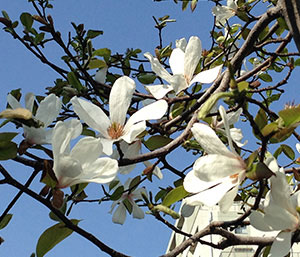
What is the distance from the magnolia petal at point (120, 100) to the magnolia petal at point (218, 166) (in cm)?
18

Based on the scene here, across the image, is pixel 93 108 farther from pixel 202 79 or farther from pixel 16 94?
pixel 202 79

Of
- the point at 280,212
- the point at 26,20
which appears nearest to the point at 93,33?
the point at 26,20

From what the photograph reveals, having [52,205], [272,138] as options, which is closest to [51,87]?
[52,205]

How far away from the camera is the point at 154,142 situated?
35.6 inches

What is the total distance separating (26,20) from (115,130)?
74cm

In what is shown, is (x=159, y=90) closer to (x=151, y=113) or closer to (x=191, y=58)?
(x=191, y=58)

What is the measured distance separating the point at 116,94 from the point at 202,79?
7.0 inches

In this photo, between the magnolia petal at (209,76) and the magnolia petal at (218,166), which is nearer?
the magnolia petal at (218,166)

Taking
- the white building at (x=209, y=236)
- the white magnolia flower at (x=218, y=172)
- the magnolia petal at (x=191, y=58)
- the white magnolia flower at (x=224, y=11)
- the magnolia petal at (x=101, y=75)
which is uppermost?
the white building at (x=209, y=236)

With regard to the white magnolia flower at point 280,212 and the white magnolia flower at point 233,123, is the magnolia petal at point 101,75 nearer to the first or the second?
the white magnolia flower at point 233,123

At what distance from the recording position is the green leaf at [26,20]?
4.36 ft

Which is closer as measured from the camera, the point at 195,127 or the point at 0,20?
the point at 195,127

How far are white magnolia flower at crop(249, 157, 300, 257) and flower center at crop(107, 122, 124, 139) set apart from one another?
23 cm

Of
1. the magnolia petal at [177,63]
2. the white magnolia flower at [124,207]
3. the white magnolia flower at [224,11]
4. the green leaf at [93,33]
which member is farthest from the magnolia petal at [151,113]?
the white magnolia flower at [224,11]
